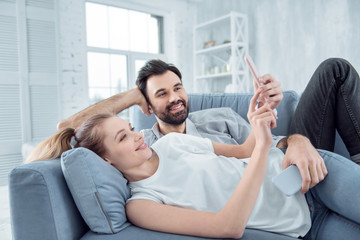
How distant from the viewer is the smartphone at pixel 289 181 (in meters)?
0.81

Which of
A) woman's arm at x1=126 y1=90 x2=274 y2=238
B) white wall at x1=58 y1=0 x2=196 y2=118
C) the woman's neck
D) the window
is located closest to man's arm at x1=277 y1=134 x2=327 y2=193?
woman's arm at x1=126 y1=90 x2=274 y2=238

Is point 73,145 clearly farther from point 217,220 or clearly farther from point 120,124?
point 217,220

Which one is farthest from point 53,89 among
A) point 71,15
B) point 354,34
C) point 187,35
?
point 354,34

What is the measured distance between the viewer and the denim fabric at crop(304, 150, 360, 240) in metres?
0.79

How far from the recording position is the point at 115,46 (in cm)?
417

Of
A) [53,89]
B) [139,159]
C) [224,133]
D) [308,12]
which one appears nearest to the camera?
[139,159]

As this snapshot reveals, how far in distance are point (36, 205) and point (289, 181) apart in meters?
0.78

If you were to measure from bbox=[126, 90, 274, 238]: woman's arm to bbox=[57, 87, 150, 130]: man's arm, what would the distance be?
0.79 meters

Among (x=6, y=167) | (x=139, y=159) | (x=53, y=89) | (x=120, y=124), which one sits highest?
(x=53, y=89)

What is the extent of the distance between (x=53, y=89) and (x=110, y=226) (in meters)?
3.04

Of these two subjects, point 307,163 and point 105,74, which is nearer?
point 307,163

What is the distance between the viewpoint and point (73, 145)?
1.19m

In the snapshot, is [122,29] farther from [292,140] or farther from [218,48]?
[292,140]

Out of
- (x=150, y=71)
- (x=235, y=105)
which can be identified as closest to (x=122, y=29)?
(x=150, y=71)
